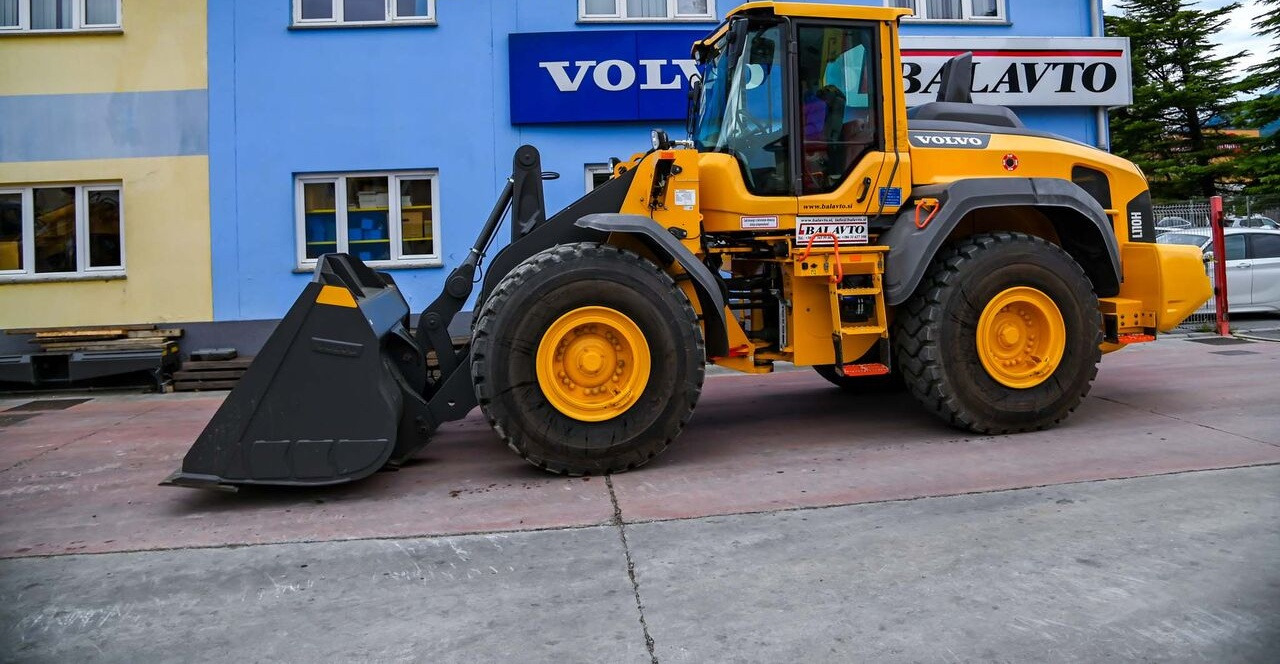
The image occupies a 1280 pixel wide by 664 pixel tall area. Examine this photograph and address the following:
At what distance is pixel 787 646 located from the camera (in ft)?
10.6

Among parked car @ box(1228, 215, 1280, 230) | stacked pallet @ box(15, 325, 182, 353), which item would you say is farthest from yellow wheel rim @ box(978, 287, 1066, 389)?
parked car @ box(1228, 215, 1280, 230)

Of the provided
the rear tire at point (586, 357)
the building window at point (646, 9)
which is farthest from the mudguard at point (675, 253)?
the building window at point (646, 9)

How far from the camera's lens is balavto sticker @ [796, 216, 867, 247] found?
630 cm

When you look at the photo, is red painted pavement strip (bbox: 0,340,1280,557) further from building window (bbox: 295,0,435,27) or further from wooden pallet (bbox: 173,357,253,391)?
building window (bbox: 295,0,435,27)

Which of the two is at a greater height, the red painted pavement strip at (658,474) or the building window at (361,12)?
the building window at (361,12)

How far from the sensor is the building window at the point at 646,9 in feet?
39.5

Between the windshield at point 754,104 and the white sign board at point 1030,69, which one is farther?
the white sign board at point 1030,69

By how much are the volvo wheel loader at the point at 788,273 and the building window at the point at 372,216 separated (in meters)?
5.16

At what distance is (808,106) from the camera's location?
6.29 meters

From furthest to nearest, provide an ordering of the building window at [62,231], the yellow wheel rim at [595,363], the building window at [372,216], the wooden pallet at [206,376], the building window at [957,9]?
the building window at [957,9] < the building window at [372,216] < the building window at [62,231] < the wooden pallet at [206,376] < the yellow wheel rim at [595,363]

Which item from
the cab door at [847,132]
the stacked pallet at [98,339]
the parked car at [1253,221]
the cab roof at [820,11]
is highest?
the cab roof at [820,11]

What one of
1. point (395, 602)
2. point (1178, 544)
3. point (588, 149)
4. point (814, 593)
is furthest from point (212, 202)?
point (1178, 544)

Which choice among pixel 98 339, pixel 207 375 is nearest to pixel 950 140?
pixel 207 375

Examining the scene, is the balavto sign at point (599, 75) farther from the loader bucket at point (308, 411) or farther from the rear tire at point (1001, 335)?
the loader bucket at point (308, 411)
